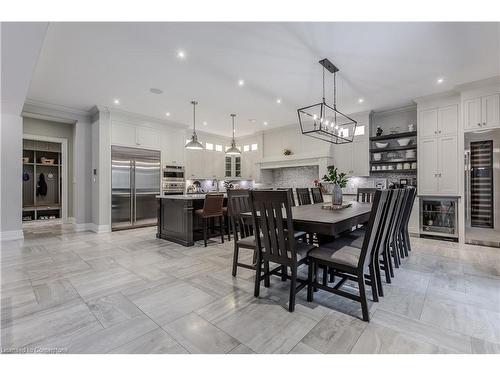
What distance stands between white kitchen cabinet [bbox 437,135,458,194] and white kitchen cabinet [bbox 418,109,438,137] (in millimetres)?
218

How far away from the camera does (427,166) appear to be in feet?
15.4

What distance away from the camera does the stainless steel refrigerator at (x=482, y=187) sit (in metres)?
4.13

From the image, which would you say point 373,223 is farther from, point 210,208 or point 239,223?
point 210,208

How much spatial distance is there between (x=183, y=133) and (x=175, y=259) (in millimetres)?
4425

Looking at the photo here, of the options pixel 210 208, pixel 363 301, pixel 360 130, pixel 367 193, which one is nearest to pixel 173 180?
pixel 210 208

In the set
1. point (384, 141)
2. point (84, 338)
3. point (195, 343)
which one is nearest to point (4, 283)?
point (84, 338)

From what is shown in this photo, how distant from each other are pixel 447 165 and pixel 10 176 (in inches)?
330

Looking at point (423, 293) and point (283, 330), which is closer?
point (283, 330)

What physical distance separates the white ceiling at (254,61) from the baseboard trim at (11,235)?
106 inches

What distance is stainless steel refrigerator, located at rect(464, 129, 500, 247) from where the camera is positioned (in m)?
4.13

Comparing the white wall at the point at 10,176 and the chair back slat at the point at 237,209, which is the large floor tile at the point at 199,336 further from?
the white wall at the point at 10,176

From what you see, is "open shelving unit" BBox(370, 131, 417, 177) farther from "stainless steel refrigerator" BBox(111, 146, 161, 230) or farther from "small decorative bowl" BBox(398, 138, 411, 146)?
"stainless steel refrigerator" BBox(111, 146, 161, 230)
